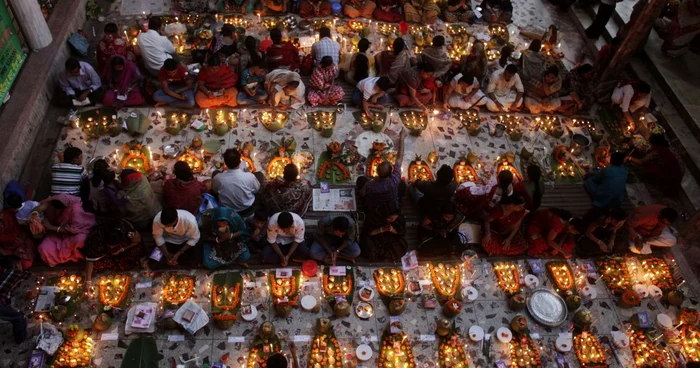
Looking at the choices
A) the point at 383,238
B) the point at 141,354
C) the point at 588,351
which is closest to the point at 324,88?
the point at 383,238

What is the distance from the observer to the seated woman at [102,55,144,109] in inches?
286

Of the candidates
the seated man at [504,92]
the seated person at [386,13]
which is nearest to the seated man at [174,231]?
the seated man at [504,92]

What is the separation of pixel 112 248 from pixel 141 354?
1.16m

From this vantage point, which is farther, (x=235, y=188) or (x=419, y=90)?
(x=419, y=90)

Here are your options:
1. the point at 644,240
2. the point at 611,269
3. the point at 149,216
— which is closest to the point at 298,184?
the point at 149,216

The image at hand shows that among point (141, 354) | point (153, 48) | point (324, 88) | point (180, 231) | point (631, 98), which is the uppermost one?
point (153, 48)

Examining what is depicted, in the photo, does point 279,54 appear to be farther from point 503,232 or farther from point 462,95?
point 503,232

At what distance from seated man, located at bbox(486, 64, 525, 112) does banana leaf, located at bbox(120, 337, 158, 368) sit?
5.97m

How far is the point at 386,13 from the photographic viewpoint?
941cm

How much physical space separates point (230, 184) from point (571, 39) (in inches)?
301

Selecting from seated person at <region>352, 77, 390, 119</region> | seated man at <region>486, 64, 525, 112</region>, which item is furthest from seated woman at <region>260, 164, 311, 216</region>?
seated man at <region>486, 64, 525, 112</region>

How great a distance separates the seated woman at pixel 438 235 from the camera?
5.97 metres

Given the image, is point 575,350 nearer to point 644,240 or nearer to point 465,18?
point 644,240

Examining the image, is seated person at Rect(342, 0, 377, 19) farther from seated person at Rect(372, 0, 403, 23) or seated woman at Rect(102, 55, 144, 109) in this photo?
seated woman at Rect(102, 55, 144, 109)
